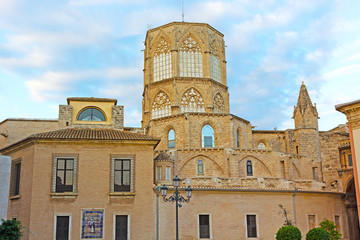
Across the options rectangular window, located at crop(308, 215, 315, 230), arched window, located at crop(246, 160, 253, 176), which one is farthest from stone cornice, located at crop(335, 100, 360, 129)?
arched window, located at crop(246, 160, 253, 176)

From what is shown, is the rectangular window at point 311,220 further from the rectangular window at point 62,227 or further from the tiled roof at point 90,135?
the rectangular window at point 62,227

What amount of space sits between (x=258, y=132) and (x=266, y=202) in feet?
62.2

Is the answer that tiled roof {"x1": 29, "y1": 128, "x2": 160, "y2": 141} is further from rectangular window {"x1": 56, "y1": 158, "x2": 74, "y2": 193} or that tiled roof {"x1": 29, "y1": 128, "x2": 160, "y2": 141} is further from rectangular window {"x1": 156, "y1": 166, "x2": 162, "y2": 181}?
rectangular window {"x1": 156, "y1": 166, "x2": 162, "y2": 181}

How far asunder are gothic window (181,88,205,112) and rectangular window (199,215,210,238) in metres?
21.0

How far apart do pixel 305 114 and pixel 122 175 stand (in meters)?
24.3

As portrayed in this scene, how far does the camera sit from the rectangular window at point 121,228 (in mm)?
23234

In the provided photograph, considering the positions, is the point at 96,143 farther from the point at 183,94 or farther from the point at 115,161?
the point at 183,94

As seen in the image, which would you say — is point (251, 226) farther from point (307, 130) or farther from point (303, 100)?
point (303, 100)

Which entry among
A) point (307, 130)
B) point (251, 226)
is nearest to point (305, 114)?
point (307, 130)

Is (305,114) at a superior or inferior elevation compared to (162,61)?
inferior

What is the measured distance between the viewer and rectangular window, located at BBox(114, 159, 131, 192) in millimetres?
24172

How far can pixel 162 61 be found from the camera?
4691 centimetres

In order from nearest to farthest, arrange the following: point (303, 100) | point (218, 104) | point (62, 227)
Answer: point (62, 227), point (303, 100), point (218, 104)

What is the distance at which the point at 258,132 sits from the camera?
4425 centimetres
